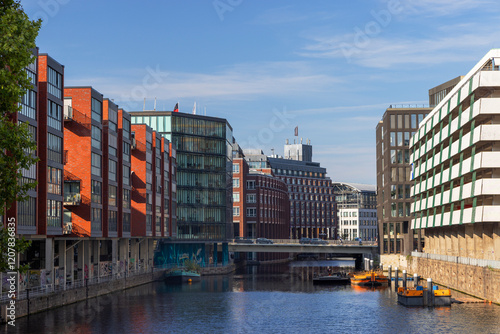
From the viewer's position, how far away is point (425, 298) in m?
89.4

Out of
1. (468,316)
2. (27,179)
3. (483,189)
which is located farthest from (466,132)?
(27,179)

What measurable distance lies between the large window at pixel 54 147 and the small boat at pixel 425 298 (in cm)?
4364

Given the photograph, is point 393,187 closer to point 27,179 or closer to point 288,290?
point 288,290

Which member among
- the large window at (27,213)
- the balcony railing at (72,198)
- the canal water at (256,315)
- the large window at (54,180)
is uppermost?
the large window at (54,180)

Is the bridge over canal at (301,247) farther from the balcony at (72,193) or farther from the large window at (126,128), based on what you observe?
the balcony at (72,193)

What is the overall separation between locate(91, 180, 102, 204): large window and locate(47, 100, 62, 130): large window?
1451 centimetres

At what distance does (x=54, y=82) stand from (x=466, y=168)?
5271 cm

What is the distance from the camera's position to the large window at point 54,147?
81.1m

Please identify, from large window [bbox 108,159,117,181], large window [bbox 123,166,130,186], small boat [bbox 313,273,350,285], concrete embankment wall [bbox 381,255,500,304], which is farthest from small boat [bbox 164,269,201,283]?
concrete embankment wall [bbox 381,255,500,304]

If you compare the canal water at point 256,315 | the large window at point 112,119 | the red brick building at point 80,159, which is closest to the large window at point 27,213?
the canal water at point 256,315

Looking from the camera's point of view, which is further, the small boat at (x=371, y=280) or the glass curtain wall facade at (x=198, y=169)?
the glass curtain wall facade at (x=198, y=169)

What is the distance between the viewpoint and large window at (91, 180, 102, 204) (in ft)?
318

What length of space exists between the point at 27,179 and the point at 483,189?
52.6 meters

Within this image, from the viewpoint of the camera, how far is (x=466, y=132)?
10269 centimetres
